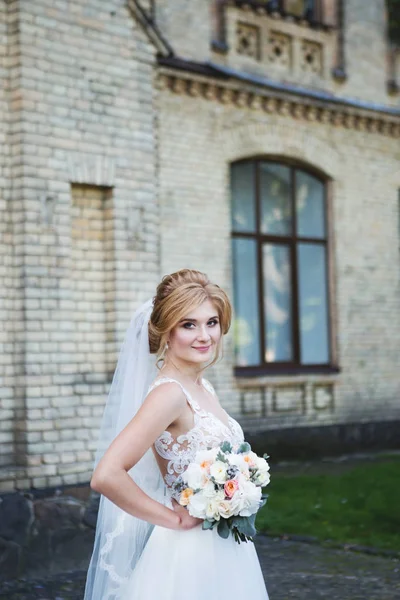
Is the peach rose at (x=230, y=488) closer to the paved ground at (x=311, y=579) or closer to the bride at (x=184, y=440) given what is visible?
the bride at (x=184, y=440)

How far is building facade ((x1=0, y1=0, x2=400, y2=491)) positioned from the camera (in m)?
8.50

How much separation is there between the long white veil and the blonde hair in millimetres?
262

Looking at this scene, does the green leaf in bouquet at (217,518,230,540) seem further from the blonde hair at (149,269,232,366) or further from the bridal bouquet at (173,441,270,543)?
the blonde hair at (149,269,232,366)

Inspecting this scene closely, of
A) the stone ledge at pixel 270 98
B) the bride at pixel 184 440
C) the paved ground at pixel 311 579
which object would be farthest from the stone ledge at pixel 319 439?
the bride at pixel 184 440

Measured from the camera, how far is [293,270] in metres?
12.5

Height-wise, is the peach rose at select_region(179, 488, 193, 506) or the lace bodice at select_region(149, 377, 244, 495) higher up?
the lace bodice at select_region(149, 377, 244, 495)

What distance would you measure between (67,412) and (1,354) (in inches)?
31.4

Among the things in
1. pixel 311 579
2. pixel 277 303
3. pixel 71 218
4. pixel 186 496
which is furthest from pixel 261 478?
pixel 277 303

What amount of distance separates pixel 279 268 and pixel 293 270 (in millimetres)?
198

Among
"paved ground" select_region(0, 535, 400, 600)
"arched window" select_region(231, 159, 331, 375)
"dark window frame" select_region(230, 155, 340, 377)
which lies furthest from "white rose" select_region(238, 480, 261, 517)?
"arched window" select_region(231, 159, 331, 375)

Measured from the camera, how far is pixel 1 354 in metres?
8.36

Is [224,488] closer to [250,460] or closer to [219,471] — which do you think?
[219,471]

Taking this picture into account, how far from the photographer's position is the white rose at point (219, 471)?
333 cm

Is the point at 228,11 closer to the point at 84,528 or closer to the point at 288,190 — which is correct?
the point at 288,190
